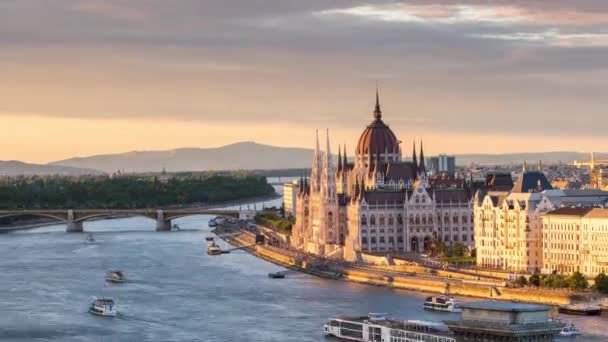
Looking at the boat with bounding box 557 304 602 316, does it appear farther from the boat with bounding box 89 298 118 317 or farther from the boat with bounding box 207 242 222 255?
the boat with bounding box 207 242 222 255

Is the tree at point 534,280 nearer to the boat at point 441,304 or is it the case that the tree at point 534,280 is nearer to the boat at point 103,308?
A: the boat at point 441,304

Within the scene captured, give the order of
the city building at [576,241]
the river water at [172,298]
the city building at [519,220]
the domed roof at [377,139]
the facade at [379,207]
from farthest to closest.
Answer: the domed roof at [377,139] < the facade at [379,207] < the city building at [519,220] < the city building at [576,241] < the river water at [172,298]

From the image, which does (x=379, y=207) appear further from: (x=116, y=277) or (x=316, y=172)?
(x=116, y=277)

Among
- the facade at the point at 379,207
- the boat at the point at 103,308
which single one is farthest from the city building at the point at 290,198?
the boat at the point at 103,308

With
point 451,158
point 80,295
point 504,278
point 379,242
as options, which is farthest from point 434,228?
point 451,158

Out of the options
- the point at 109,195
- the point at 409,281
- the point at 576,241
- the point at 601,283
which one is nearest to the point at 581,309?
the point at 601,283

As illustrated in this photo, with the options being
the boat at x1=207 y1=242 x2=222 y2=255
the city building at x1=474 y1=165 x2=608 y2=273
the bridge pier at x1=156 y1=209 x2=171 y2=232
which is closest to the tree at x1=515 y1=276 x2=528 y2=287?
the city building at x1=474 y1=165 x2=608 y2=273
